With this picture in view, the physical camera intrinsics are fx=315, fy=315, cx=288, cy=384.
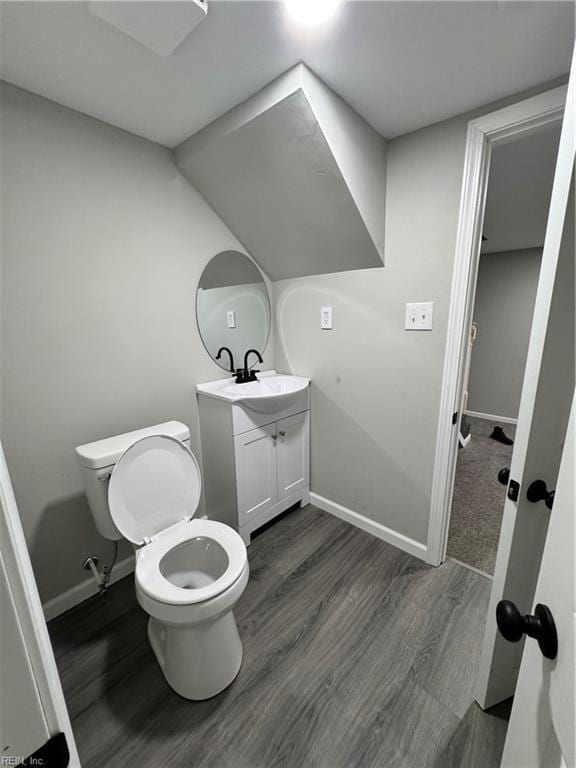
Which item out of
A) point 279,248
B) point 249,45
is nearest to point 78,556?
point 279,248

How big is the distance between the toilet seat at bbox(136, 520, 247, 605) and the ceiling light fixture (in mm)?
1725

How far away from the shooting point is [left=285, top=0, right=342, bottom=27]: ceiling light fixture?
0.88 meters

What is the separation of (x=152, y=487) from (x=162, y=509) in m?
0.11

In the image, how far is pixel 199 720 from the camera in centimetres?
106

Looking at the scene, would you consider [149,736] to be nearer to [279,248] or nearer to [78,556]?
[78,556]

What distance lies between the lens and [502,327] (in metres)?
3.72

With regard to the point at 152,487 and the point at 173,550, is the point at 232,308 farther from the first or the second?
the point at 173,550

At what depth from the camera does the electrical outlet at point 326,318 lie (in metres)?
1.86

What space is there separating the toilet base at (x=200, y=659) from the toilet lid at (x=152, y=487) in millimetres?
380

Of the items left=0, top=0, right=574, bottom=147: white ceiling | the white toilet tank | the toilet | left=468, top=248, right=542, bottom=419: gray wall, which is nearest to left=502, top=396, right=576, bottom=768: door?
the toilet

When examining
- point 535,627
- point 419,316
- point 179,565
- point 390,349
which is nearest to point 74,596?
point 179,565

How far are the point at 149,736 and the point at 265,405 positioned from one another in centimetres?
129

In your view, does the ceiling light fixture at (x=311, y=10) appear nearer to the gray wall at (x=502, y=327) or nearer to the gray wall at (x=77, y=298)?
the gray wall at (x=77, y=298)

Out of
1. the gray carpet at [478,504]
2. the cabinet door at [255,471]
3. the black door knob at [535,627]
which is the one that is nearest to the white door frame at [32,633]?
the black door knob at [535,627]
